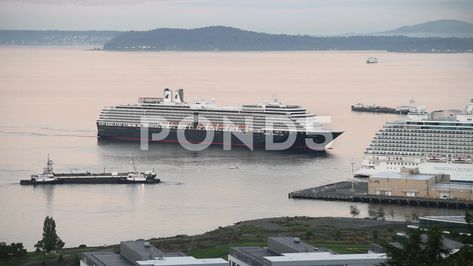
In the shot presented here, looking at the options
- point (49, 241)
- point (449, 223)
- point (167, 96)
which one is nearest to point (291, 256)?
point (449, 223)

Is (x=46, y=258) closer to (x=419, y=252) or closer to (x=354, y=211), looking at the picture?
(x=354, y=211)

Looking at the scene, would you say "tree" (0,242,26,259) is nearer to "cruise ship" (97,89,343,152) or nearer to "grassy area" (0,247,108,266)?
"grassy area" (0,247,108,266)

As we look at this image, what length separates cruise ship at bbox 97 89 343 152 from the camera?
41.1m

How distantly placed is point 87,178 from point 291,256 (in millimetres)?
14232

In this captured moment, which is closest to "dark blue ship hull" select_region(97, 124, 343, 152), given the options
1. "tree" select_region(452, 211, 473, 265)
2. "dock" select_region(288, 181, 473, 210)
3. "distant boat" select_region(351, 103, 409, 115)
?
"dock" select_region(288, 181, 473, 210)

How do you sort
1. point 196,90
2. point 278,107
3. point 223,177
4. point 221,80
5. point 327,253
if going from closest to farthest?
point 327,253
point 223,177
point 278,107
point 196,90
point 221,80

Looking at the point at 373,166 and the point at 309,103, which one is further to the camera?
the point at 309,103

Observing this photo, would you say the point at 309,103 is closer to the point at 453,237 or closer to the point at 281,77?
the point at 281,77

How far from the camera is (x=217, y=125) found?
43188 millimetres

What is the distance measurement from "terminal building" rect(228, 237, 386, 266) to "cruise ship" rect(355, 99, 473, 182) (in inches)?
552

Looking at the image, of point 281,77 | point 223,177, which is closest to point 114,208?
point 223,177

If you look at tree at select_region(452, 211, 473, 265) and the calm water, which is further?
the calm water

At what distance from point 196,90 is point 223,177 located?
35261mm

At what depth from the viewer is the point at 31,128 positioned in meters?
45.0
